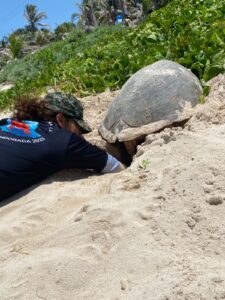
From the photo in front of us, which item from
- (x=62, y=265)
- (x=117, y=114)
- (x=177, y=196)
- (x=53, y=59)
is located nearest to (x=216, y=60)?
(x=117, y=114)

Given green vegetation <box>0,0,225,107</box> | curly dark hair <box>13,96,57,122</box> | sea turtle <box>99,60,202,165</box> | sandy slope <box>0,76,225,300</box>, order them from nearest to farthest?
1. sandy slope <box>0,76,225,300</box>
2. curly dark hair <box>13,96,57,122</box>
3. sea turtle <box>99,60,202,165</box>
4. green vegetation <box>0,0,225,107</box>

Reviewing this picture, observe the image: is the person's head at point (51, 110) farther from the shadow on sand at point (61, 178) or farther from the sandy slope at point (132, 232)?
the sandy slope at point (132, 232)

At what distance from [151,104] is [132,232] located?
2248 mm

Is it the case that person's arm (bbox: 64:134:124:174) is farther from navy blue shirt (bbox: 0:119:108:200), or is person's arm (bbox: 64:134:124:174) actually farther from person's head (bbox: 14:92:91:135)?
person's head (bbox: 14:92:91:135)

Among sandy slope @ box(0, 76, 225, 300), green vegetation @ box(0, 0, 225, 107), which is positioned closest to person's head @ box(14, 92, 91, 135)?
sandy slope @ box(0, 76, 225, 300)

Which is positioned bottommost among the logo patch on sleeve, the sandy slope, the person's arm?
the sandy slope

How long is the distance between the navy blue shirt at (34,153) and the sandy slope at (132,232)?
164mm

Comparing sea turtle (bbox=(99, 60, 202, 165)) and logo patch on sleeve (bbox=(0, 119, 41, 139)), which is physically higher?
logo patch on sleeve (bbox=(0, 119, 41, 139))

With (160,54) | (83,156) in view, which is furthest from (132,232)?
(160,54)

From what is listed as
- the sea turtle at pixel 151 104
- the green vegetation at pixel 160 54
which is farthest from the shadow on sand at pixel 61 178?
the green vegetation at pixel 160 54

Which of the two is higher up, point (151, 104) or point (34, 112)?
point (34, 112)

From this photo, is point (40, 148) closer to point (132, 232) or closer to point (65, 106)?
point (65, 106)

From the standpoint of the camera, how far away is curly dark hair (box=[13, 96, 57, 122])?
4172mm

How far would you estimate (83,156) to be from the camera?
3.95 metres
